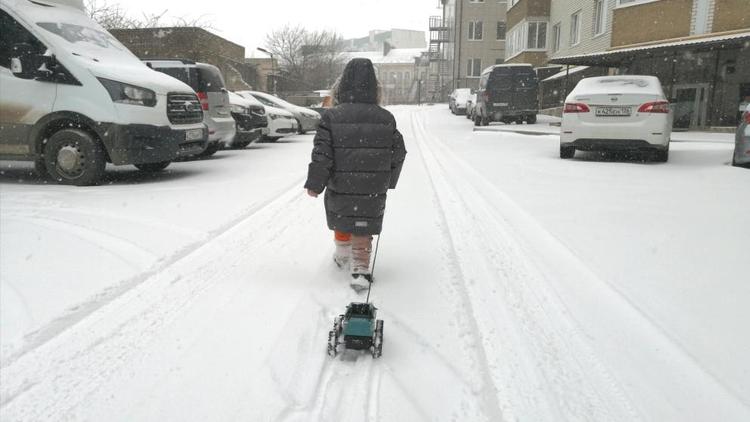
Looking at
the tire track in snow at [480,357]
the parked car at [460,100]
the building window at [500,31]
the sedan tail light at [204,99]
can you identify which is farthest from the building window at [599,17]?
the building window at [500,31]

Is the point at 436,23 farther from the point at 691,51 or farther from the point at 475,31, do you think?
the point at 691,51

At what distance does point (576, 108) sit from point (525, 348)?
7429 millimetres

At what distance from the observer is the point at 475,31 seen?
46.7 m

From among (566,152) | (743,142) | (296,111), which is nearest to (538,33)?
(296,111)

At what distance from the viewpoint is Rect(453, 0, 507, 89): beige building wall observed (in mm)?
46125

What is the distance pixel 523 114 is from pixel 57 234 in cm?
1767

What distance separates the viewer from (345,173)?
3.26 metres

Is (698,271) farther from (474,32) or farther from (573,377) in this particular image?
(474,32)

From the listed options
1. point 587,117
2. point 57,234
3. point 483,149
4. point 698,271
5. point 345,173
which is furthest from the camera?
point 483,149

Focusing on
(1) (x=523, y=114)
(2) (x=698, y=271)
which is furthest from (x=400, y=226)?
(1) (x=523, y=114)

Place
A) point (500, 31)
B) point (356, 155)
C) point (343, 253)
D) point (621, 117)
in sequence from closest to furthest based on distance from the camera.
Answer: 1. point (356, 155)
2. point (343, 253)
3. point (621, 117)
4. point (500, 31)

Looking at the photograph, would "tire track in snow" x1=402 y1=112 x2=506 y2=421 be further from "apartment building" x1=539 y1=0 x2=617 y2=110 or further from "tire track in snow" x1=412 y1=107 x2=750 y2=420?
"apartment building" x1=539 y1=0 x2=617 y2=110

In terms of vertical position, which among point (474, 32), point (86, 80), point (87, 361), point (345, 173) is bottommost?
point (87, 361)

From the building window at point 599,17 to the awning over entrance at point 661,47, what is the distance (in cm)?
192
